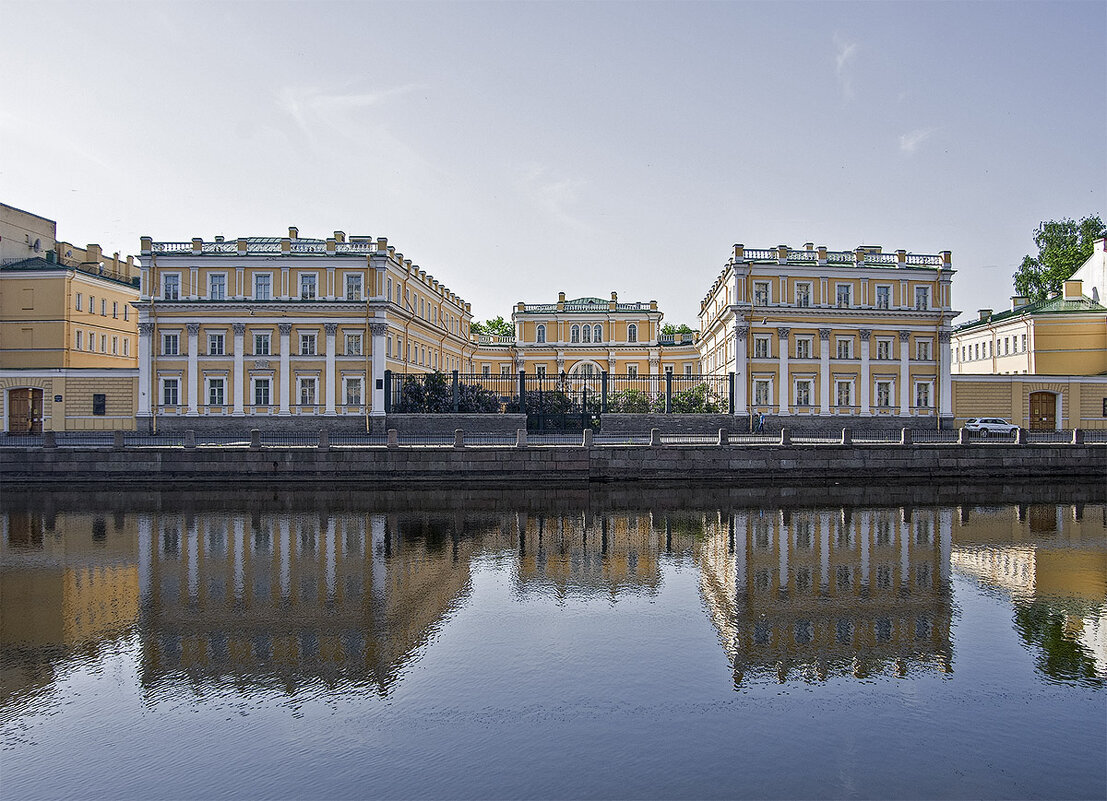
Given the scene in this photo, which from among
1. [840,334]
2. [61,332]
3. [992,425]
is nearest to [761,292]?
[840,334]

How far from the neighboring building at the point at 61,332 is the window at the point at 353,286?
42.8 feet

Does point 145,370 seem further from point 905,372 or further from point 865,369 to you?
point 905,372

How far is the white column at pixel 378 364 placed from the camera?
4531cm

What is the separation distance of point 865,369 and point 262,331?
1458 inches

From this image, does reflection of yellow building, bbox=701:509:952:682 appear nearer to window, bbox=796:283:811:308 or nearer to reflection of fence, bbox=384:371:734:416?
reflection of fence, bbox=384:371:734:416

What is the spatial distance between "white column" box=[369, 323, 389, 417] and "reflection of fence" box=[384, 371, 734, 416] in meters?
1.13

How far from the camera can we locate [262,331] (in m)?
46.3

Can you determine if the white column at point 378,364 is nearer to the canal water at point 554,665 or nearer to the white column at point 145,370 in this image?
the white column at point 145,370

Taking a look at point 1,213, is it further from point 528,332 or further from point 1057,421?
point 1057,421

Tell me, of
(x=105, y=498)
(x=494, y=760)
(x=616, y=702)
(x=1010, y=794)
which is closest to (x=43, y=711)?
(x=494, y=760)

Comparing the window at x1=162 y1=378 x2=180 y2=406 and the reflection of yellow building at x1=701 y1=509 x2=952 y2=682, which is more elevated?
the window at x1=162 y1=378 x2=180 y2=406

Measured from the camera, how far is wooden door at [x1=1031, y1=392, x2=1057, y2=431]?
46.8 meters

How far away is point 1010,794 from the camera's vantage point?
7098 millimetres

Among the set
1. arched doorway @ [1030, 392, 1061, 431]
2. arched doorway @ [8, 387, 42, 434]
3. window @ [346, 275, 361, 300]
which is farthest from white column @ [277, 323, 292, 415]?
arched doorway @ [1030, 392, 1061, 431]
